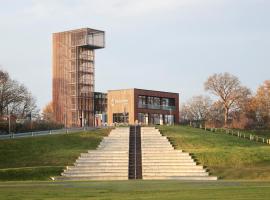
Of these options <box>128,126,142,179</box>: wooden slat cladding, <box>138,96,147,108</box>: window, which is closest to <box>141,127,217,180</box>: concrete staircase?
<box>128,126,142,179</box>: wooden slat cladding

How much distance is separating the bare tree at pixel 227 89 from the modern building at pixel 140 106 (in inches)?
392

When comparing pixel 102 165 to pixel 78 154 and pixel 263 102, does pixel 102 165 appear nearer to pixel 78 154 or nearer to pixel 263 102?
pixel 78 154

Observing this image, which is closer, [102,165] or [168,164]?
[102,165]

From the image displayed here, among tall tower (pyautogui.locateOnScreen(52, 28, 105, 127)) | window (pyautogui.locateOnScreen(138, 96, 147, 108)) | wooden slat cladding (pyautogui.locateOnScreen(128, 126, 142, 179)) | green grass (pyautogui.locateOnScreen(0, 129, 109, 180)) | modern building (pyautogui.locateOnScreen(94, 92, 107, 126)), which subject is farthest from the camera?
modern building (pyautogui.locateOnScreen(94, 92, 107, 126))

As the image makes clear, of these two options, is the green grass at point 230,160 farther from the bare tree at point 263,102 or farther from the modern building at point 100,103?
the modern building at point 100,103

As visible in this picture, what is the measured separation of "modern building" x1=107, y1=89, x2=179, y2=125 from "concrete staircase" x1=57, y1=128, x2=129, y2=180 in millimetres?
48009

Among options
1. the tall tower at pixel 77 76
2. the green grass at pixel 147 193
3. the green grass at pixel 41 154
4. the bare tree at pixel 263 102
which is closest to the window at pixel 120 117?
the tall tower at pixel 77 76

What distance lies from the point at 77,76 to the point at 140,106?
2217cm

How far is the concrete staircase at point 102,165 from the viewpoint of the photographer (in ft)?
143

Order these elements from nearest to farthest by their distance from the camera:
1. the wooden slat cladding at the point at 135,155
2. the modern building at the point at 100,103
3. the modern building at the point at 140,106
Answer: the wooden slat cladding at the point at 135,155 → the modern building at the point at 140,106 → the modern building at the point at 100,103

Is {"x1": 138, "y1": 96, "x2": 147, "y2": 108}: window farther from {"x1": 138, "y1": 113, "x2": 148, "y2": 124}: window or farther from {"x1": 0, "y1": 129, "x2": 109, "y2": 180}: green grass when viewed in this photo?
{"x1": 0, "y1": 129, "x2": 109, "y2": 180}: green grass

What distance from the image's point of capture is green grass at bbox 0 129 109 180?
4319 centimetres

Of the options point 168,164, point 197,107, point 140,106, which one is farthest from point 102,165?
point 197,107

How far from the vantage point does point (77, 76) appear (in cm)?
12481
